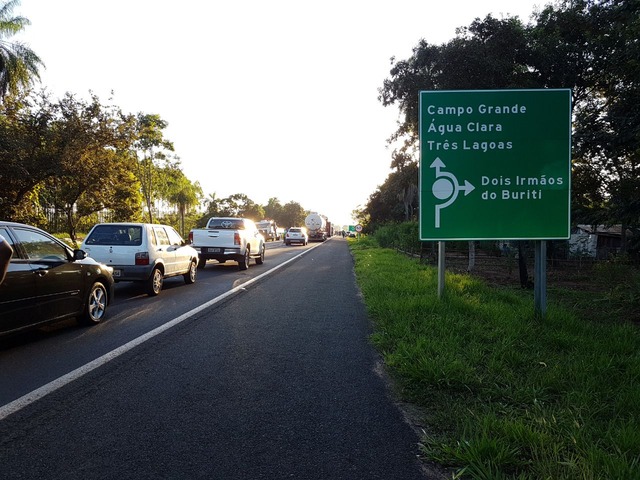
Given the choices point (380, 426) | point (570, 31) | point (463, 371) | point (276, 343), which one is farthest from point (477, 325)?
point (570, 31)

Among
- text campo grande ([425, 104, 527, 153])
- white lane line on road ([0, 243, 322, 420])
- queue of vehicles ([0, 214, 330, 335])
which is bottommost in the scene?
white lane line on road ([0, 243, 322, 420])

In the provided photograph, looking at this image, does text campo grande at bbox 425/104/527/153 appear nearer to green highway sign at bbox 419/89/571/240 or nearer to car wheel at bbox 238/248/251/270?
green highway sign at bbox 419/89/571/240

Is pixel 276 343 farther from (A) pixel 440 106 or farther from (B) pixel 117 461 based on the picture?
(A) pixel 440 106

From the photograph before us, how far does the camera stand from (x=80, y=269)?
698cm

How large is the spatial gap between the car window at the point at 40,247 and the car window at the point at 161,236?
4.12 meters

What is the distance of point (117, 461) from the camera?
117 inches

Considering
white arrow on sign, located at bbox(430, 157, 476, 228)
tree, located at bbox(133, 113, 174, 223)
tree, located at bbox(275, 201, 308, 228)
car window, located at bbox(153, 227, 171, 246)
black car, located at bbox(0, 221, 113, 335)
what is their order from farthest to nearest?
tree, located at bbox(275, 201, 308, 228) → tree, located at bbox(133, 113, 174, 223) → car window, located at bbox(153, 227, 171, 246) → white arrow on sign, located at bbox(430, 157, 476, 228) → black car, located at bbox(0, 221, 113, 335)

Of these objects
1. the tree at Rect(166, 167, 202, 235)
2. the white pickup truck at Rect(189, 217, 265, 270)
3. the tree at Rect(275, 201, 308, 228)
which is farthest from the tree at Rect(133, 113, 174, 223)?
the tree at Rect(275, 201, 308, 228)

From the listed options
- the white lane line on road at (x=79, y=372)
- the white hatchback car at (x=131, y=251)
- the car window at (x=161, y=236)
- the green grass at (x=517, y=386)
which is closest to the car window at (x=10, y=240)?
the white lane line on road at (x=79, y=372)

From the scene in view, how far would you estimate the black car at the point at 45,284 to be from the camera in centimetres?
553

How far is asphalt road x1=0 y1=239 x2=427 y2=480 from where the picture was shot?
116 inches

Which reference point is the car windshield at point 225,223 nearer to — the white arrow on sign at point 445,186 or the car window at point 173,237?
the car window at point 173,237

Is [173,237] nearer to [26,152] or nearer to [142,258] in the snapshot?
[142,258]

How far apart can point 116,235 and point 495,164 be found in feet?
25.9
